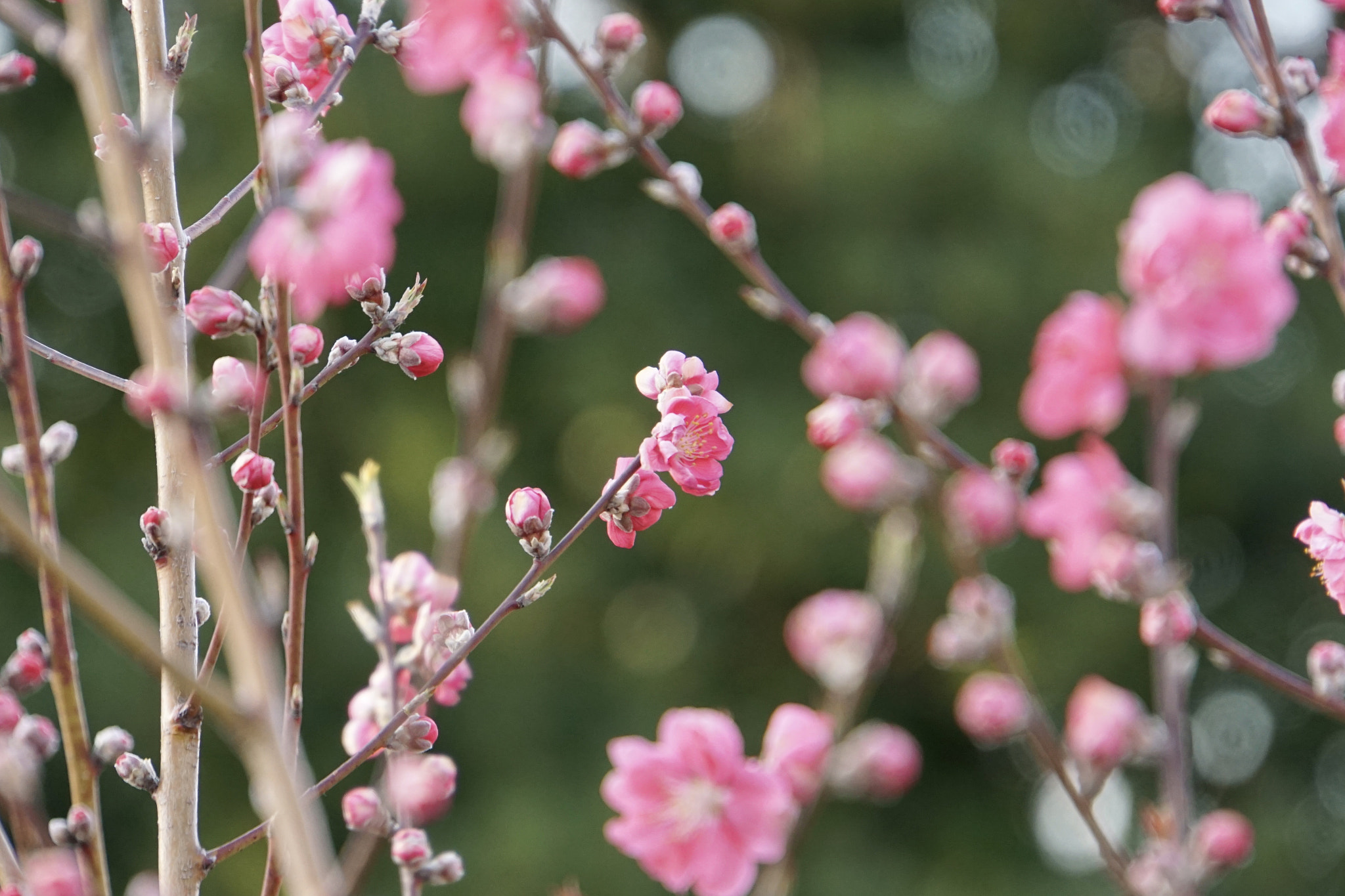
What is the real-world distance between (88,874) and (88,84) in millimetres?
312

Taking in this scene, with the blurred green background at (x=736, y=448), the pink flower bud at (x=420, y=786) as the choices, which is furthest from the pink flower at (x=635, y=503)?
the blurred green background at (x=736, y=448)

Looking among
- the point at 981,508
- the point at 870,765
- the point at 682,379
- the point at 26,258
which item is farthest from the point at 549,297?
the point at 870,765

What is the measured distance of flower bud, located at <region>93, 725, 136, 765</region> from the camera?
56cm

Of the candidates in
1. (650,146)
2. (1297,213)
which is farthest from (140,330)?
(1297,213)

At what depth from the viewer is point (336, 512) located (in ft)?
11.4

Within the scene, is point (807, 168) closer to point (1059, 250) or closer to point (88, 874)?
point (1059, 250)

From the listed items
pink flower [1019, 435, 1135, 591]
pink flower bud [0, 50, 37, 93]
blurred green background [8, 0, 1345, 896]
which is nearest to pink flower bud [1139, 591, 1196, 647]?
pink flower [1019, 435, 1135, 591]

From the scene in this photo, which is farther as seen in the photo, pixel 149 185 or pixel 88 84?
pixel 149 185

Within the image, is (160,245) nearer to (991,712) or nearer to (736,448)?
(991,712)

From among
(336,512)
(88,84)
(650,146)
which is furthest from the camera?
(336,512)

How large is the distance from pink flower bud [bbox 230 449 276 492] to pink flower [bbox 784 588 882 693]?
A: 17.3 inches

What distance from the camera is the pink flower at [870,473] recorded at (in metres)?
0.79

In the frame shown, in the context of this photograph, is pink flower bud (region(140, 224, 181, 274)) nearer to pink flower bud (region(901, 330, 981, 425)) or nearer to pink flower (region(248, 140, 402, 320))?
pink flower (region(248, 140, 402, 320))

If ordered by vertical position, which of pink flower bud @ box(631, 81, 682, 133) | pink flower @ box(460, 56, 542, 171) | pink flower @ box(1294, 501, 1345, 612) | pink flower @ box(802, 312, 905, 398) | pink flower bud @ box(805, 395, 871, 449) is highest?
pink flower @ box(460, 56, 542, 171)
